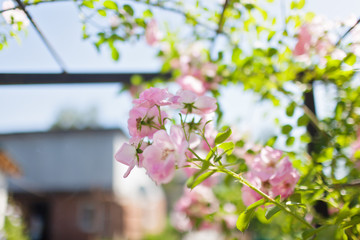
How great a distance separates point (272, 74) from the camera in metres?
1.36

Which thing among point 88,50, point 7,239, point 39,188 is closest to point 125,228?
point 39,188

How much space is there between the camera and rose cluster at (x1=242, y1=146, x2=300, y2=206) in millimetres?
813

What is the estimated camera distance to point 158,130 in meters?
0.68

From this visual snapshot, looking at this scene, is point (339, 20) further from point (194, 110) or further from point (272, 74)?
point (194, 110)

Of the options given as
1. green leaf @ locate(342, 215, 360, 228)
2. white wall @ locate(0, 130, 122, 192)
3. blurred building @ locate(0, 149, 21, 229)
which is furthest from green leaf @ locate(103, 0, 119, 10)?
white wall @ locate(0, 130, 122, 192)

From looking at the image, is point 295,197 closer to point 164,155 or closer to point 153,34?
point 164,155

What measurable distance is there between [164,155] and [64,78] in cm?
102

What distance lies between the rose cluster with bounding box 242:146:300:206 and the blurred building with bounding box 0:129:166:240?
1239cm

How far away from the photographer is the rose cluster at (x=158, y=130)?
0.62 meters

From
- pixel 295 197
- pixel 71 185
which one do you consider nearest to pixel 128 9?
pixel 295 197

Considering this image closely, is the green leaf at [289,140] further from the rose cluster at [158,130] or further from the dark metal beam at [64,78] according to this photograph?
the dark metal beam at [64,78]

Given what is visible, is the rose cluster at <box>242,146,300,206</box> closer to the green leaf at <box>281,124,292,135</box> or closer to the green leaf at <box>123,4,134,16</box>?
the green leaf at <box>281,124,292,135</box>

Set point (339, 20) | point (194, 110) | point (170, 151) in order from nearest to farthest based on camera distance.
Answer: point (170, 151)
point (194, 110)
point (339, 20)

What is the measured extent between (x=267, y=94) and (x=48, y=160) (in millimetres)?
14097
